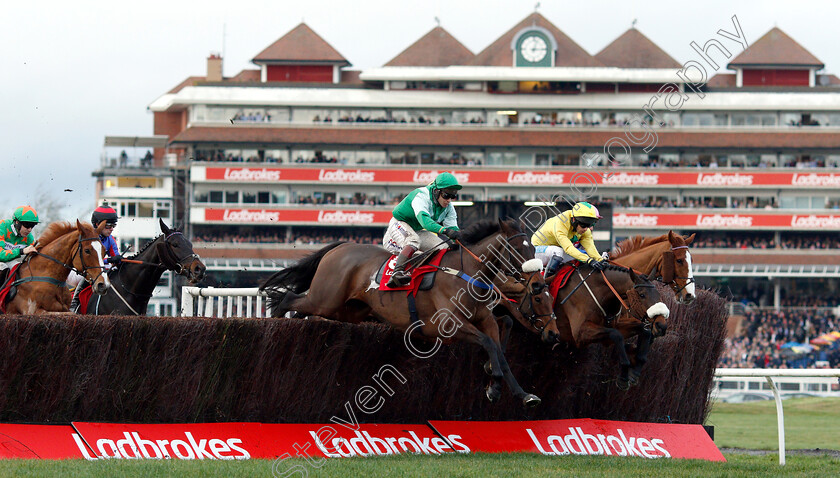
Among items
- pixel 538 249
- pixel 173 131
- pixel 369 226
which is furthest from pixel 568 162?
pixel 538 249

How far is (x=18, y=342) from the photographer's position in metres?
7.54

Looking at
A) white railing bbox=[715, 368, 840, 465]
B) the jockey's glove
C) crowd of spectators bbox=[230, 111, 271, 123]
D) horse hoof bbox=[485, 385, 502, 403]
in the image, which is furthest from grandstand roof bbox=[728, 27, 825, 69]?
horse hoof bbox=[485, 385, 502, 403]

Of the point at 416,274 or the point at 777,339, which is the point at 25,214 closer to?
the point at 416,274

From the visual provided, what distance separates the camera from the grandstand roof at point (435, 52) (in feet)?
208

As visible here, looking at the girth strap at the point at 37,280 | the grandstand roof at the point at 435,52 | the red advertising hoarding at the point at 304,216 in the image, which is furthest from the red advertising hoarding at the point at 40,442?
the grandstand roof at the point at 435,52

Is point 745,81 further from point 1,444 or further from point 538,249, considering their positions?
point 1,444

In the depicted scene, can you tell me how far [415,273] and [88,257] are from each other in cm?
317

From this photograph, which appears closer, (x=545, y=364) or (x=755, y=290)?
(x=545, y=364)

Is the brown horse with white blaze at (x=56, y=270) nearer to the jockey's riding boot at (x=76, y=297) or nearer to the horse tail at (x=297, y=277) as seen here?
the jockey's riding boot at (x=76, y=297)

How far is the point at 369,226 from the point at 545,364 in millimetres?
50083

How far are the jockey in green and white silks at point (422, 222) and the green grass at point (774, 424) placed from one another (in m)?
5.67

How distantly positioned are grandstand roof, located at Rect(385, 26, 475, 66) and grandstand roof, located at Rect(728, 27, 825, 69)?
54.5 ft

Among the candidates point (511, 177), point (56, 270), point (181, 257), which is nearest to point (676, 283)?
point (181, 257)

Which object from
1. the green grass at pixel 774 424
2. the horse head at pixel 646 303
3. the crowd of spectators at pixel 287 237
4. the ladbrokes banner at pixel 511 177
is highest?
the ladbrokes banner at pixel 511 177
